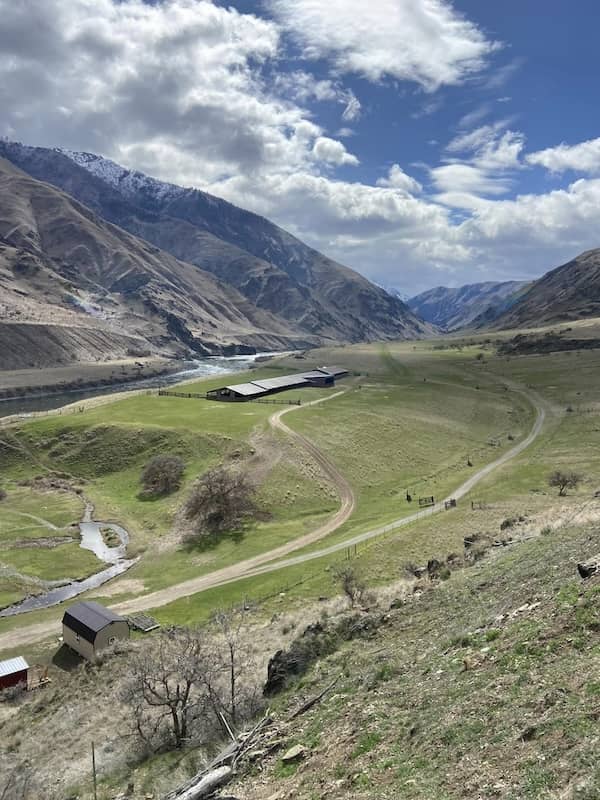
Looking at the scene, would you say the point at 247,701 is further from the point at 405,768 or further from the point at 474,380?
the point at 474,380

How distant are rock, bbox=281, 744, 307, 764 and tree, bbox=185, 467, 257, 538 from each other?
52.6m

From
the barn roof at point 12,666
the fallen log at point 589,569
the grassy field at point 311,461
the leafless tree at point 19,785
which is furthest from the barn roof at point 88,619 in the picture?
the fallen log at point 589,569

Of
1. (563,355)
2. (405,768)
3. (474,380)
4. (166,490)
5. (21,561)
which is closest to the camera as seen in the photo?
(405,768)

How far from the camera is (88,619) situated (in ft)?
142

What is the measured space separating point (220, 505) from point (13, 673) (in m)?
35.5

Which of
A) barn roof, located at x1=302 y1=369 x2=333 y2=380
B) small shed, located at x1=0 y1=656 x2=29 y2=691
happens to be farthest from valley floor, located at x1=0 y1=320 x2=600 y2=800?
barn roof, located at x1=302 y1=369 x2=333 y2=380

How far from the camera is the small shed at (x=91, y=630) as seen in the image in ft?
136

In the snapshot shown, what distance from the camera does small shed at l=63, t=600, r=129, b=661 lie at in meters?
41.6

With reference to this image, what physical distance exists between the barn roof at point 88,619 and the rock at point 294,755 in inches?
1145

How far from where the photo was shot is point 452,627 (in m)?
23.6

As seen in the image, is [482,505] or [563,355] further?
[563,355]

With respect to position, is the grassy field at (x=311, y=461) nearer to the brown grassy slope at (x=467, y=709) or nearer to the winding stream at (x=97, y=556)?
the winding stream at (x=97, y=556)

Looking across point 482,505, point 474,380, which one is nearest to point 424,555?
point 482,505

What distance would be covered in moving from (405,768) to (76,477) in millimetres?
86146
